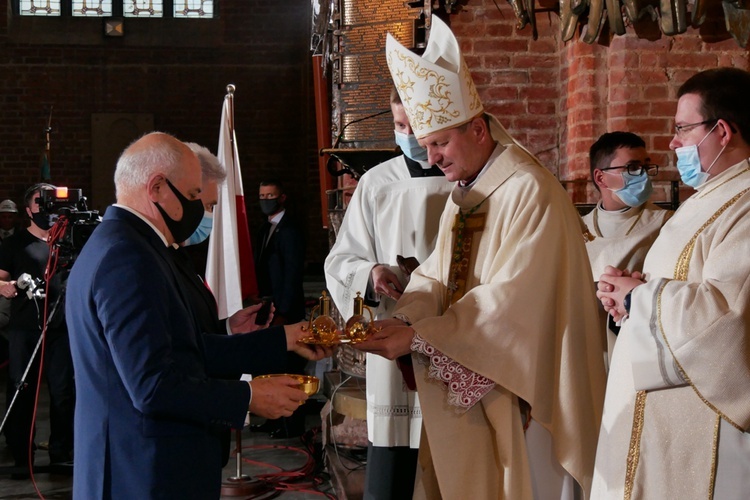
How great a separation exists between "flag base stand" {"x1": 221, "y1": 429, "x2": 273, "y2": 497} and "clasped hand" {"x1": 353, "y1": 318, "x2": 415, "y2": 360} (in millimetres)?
2764

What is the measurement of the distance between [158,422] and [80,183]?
1117cm

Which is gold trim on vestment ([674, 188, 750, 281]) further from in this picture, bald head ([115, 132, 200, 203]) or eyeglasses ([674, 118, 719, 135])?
bald head ([115, 132, 200, 203])

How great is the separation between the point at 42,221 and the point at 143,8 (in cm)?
774

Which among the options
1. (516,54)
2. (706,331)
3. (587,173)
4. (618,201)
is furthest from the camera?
(516,54)

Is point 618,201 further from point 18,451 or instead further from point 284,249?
point 18,451

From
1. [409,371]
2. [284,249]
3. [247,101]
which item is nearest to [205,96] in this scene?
[247,101]

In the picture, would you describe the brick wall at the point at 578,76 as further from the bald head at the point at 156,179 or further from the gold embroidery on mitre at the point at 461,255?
the bald head at the point at 156,179

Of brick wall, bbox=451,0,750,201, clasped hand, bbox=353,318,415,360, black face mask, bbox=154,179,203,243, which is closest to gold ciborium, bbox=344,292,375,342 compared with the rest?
clasped hand, bbox=353,318,415,360

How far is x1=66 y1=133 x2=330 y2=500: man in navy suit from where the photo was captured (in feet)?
7.04

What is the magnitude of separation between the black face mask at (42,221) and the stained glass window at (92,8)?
7618 mm

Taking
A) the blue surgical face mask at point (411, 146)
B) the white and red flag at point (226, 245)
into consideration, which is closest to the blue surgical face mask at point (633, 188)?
the blue surgical face mask at point (411, 146)

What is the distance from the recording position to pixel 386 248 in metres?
3.61

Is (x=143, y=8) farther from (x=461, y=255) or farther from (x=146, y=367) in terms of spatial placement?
(x=146, y=367)

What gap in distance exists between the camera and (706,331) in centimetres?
214
